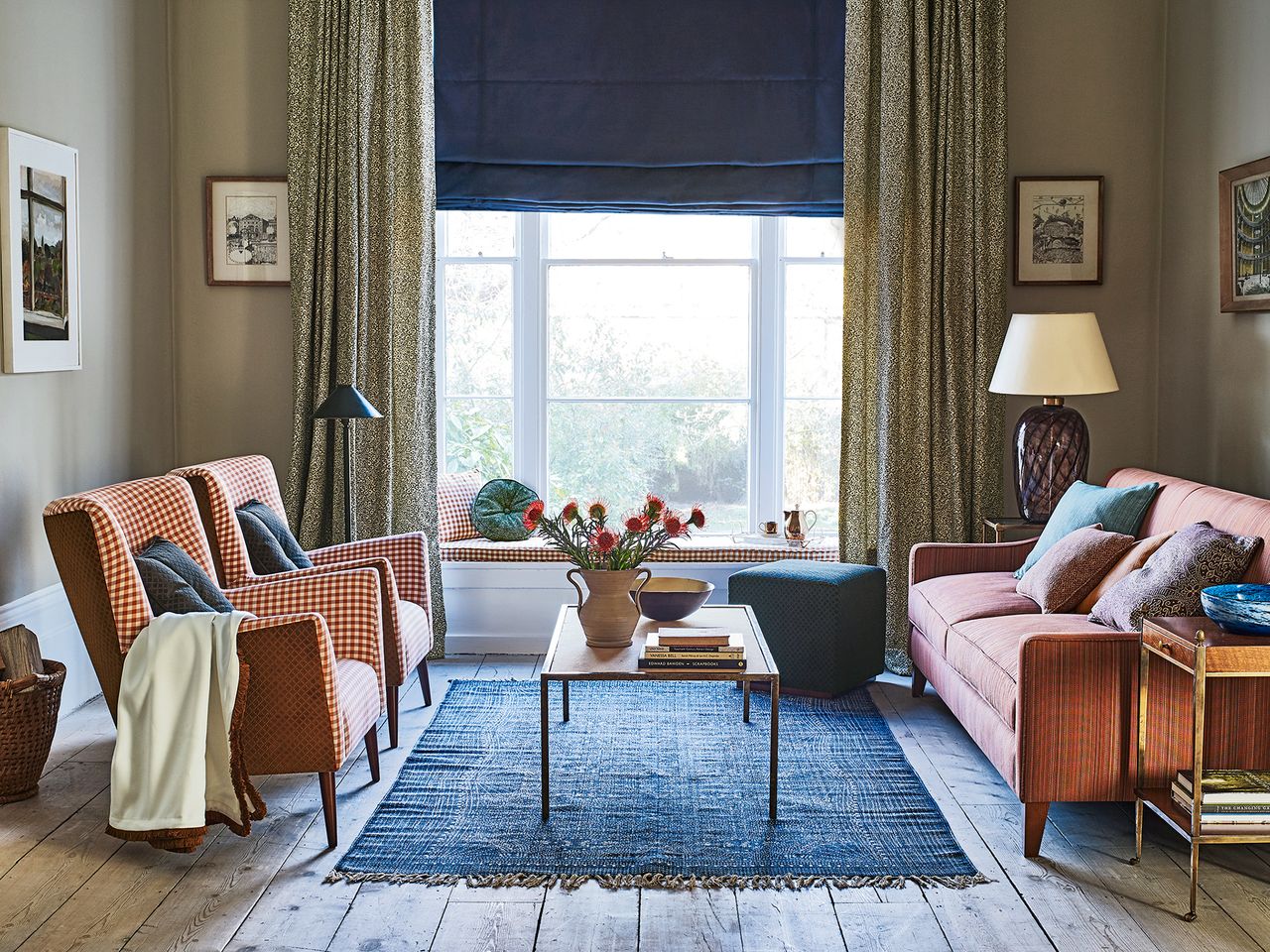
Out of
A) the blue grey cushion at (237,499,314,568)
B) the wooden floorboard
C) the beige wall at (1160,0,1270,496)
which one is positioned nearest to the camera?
the wooden floorboard

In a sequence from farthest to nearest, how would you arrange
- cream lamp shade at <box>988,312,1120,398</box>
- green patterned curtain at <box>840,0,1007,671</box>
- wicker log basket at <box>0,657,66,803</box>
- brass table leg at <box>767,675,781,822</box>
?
green patterned curtain at <box>840,0,1007,671</box>
cream lamp shade at <box>988,312,1120,398</box>
wicker log basket at <box>0,657,66,803</box>
brass table leg at <box>767,675,781,822</box>

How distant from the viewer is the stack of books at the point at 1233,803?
2.95 m

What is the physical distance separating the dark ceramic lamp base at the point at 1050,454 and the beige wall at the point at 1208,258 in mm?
538

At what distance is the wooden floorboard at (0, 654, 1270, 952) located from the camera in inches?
109

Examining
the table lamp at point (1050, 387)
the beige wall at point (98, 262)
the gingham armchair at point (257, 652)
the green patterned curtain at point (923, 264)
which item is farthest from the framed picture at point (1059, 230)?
the beige wall at point (98, 262)

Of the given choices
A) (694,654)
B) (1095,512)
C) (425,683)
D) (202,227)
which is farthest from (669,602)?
(202,227)

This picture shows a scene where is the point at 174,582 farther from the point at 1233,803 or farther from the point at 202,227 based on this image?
Answer: the point at 1233,803

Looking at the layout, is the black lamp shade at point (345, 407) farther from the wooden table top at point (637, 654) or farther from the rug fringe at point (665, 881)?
the rug fringe at point (665, 881)

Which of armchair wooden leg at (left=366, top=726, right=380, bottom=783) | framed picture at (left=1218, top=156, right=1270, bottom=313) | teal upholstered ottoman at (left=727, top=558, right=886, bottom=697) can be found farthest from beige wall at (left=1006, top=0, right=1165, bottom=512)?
armchair wooden leg at (left=366, top=726, right=380, bottom=783)

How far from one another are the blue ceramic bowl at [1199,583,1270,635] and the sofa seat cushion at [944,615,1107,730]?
28cm

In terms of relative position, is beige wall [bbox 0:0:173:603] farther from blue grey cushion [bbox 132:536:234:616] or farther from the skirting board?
blue grey cushion [bbox 132:536:234:616]

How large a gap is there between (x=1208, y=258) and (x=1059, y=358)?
2.58ft

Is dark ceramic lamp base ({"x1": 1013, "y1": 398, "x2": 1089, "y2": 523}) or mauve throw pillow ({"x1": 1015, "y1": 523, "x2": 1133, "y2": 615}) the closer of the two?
mauve throw pillow ({"x1": 1015, "y1": 523, "x2": 1133, "y2": 615})

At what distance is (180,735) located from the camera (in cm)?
320
